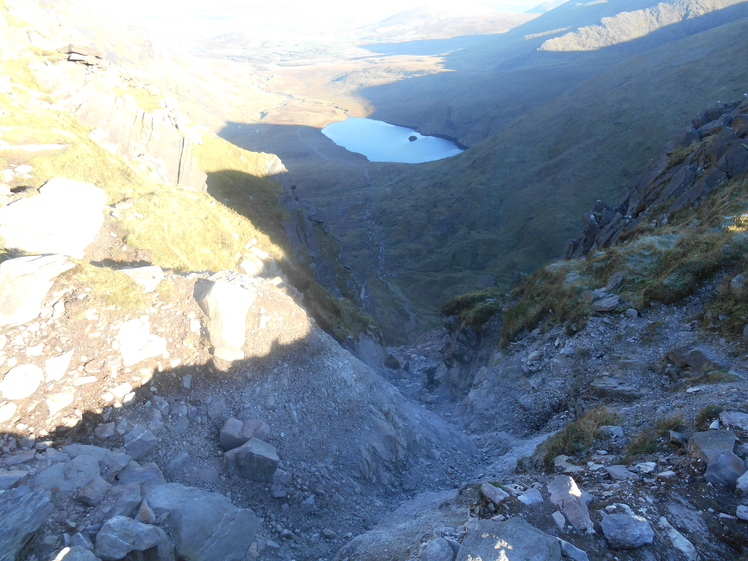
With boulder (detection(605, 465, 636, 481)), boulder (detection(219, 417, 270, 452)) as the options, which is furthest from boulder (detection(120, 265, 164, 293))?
boulder (detection(605, 465, 636, 481))

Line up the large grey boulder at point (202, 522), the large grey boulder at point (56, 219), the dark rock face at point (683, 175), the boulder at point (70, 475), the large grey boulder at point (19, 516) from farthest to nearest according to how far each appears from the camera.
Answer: the dark rock face at point (683, 175), the large grey boulder at point (56, 219), the large grey boulder at point (202, 522), the boulder at point (70, 475), the large grey boulder at point (19, 516)

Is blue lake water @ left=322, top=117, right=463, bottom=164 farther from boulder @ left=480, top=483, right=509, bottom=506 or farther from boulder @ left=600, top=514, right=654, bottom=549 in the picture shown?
boulder @ left=600, top=514, right=654, bottom=549

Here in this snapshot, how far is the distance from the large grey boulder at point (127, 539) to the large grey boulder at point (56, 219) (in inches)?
406

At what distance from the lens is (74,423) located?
934 centimetres

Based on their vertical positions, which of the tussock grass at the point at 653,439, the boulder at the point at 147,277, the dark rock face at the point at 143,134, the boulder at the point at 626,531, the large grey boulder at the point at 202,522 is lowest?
the large grey boulder at the point at 202,522

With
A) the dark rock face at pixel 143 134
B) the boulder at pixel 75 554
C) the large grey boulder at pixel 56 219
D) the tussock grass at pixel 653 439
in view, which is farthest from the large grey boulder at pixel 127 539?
the dark rock face at pixel 143 134

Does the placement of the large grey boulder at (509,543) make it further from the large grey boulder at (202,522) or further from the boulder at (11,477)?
the boulder at (11,477)

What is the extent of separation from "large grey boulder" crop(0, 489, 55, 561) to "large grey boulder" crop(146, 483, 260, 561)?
1.71 meters

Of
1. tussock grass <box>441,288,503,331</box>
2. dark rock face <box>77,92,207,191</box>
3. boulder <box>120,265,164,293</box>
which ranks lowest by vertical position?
tussock grass <box>441,288,503,331</box>

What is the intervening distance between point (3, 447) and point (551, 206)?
77.5m

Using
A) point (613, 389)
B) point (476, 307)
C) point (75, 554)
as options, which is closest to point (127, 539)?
point (75, 554)

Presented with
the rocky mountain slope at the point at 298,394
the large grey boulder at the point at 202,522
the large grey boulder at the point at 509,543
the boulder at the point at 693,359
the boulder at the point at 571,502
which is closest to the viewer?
the large grey boulder at the point at 509,543

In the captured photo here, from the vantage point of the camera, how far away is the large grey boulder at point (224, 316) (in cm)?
A: 1268

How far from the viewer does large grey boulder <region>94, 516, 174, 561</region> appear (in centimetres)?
689
